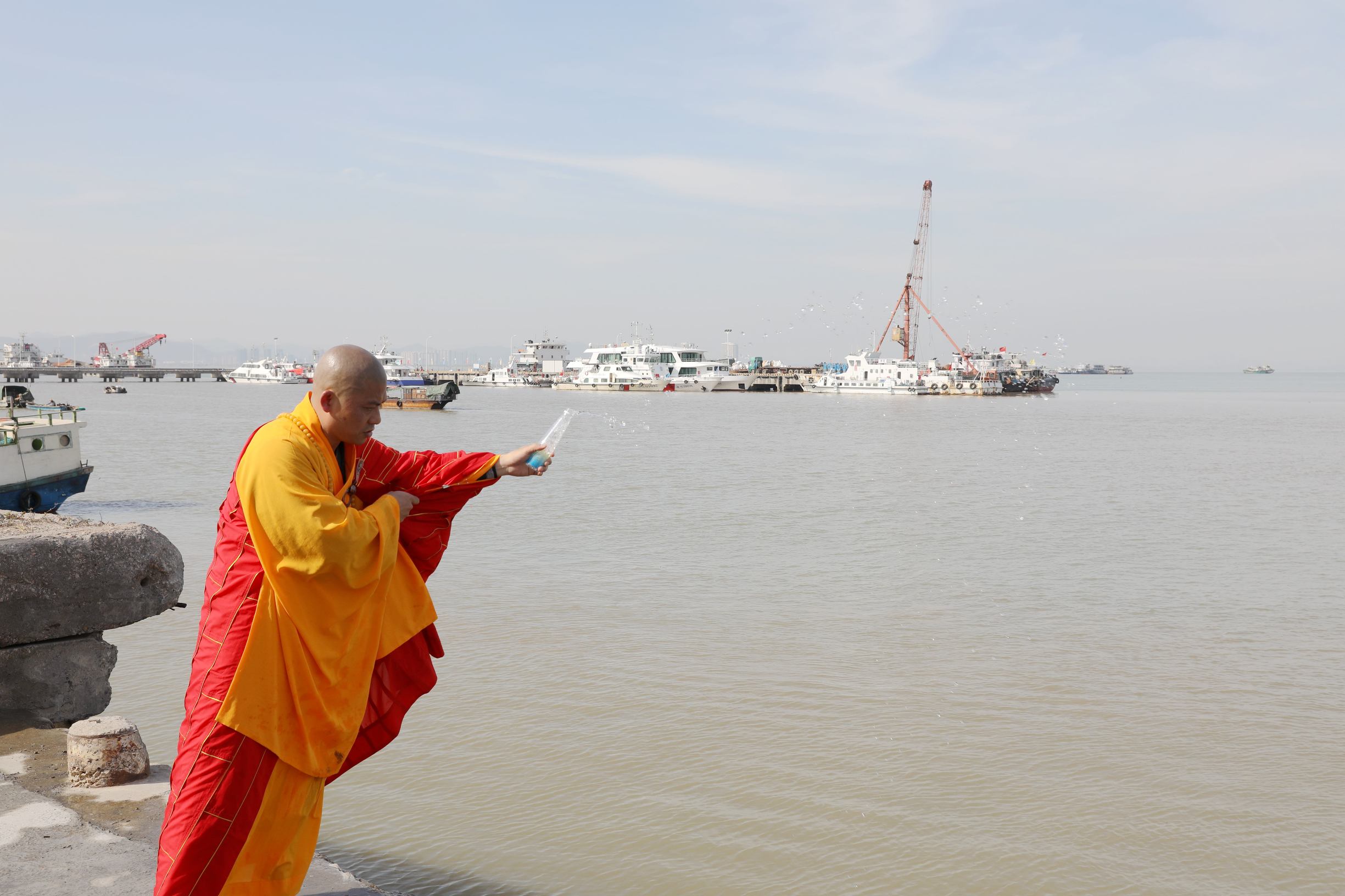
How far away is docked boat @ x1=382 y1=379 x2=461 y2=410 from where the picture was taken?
2613 inches

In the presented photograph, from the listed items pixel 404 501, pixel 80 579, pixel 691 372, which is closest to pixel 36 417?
pixel 80 579

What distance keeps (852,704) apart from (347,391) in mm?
4970

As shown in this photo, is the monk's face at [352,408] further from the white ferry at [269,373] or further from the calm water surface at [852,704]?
the white ferry at [269,373]

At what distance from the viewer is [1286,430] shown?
157 feet

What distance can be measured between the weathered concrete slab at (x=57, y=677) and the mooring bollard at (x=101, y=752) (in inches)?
27.6

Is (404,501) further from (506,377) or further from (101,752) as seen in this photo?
(506,377)

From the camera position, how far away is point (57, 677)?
13.9 feet

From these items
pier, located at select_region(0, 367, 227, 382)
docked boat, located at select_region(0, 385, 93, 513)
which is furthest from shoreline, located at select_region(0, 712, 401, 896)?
pier, located at select_region(0, 367, 227, 382)

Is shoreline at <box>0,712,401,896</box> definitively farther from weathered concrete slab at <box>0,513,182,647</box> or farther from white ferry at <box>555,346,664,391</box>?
white ferry at <box>555,346,664,391</box>

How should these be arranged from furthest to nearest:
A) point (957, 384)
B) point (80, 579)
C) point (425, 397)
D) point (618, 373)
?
point (618, 373), point (957, 384), point (425, 397), point (80, 579)

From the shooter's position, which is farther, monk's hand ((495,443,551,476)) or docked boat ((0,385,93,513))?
docked boat ((0,385,93,513))

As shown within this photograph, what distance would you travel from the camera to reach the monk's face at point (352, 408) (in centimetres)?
269

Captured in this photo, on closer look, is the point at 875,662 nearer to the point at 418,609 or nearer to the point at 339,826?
the point at 339,826

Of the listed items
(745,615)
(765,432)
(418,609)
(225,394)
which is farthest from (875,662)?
(225,394)
